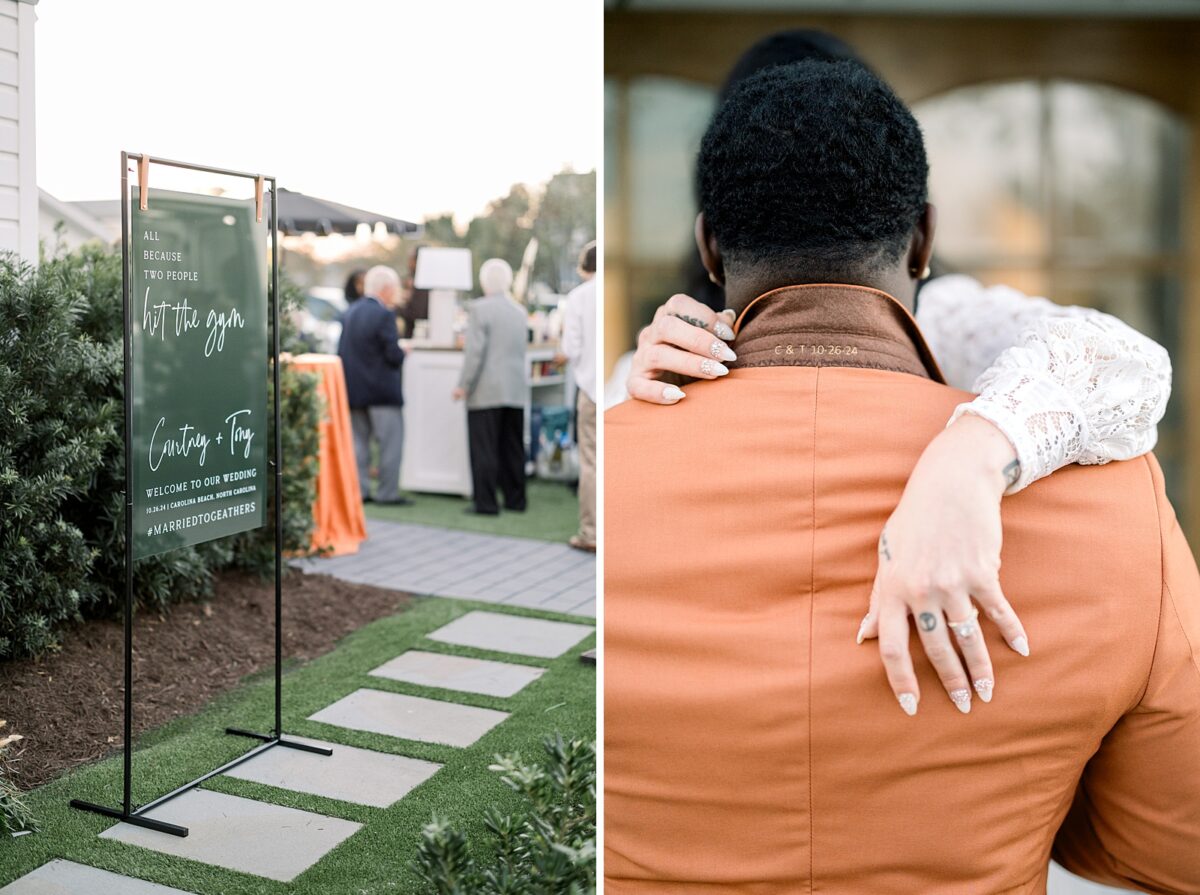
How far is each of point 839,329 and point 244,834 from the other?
80.8 inches

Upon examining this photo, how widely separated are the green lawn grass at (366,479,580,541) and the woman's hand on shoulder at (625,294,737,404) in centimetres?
465

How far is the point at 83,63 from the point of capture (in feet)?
10.8

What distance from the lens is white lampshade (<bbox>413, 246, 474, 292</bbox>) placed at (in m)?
7.70

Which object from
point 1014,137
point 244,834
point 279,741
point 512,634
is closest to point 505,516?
point 512,634

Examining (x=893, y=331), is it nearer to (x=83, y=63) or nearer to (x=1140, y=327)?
(x=1140, y=327)

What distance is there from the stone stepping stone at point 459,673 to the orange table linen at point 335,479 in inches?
70.1

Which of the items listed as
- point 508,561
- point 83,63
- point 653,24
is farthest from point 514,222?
point 653,24

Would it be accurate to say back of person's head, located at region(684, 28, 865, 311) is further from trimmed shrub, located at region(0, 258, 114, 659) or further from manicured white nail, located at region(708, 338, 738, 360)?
trimmed shrub, located at region(0, 258, 114, 659)

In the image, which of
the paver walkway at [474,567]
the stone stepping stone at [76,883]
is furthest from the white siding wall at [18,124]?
the stone stepping stone at [76,883]

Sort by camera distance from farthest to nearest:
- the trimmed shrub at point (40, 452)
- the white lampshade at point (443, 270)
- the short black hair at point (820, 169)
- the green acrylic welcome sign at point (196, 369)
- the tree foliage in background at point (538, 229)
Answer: the tree foliage in background at point (538, 229) < the white lampshade at point (443, 270) < the trimmed shrub at point (40, 452) < the green acrylic welcome sign at point (196, 369) < the short black hair at point (820, 169)

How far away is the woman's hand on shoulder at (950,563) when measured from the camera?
967 millimetres

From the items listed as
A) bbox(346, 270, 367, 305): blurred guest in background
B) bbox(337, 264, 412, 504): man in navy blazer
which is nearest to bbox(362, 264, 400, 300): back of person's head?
bbox(337, 264, 412, 504): man in navy blazer

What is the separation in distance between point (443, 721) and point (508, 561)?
2130 mm

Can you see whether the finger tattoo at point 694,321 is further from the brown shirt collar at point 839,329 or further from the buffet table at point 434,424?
the buffet table at point 434,424
